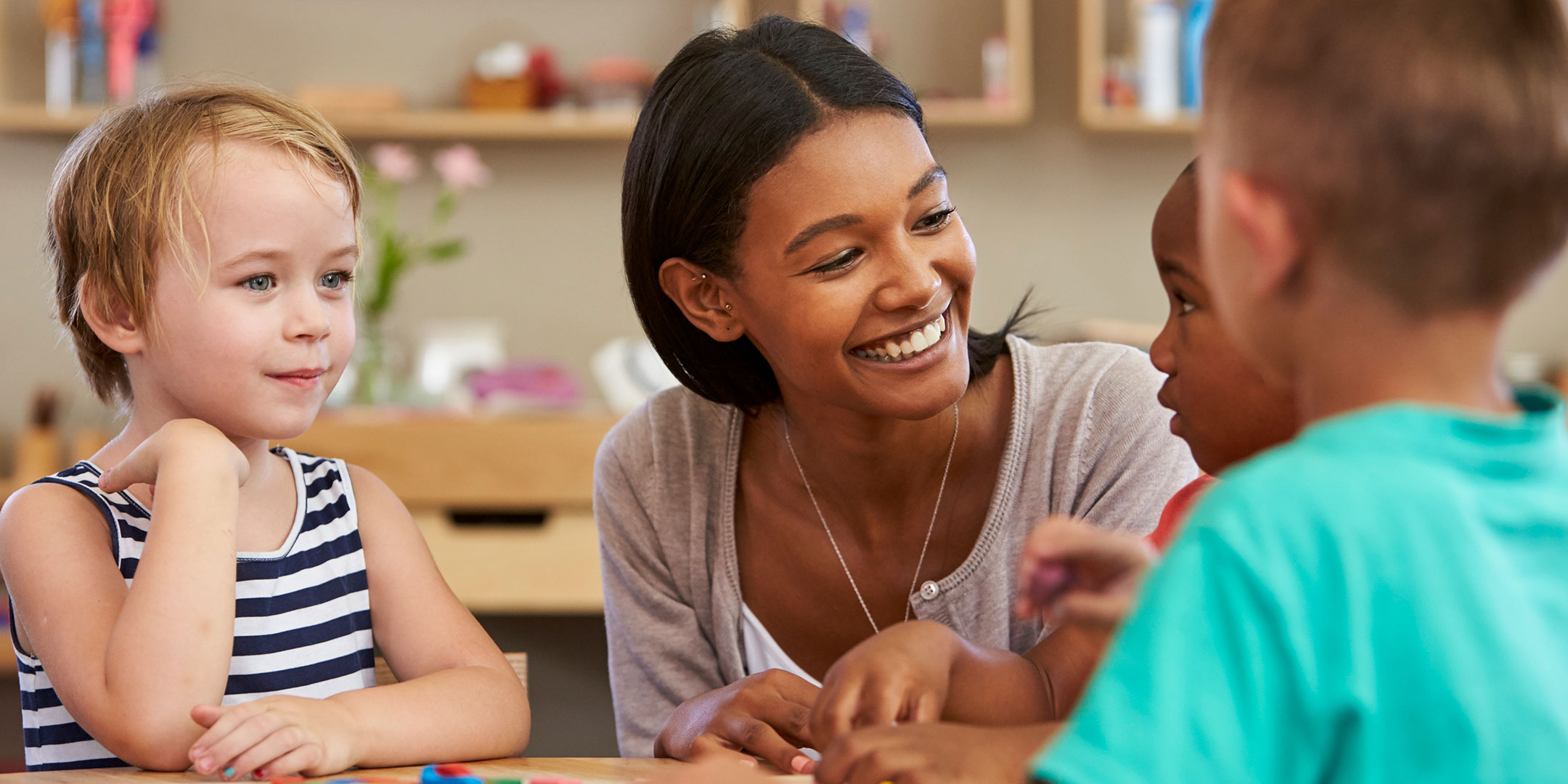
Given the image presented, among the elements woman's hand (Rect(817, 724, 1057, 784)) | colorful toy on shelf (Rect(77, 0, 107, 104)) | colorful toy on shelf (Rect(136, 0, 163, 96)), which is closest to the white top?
woman's hand (Rect(817, 724, 1057, 784))

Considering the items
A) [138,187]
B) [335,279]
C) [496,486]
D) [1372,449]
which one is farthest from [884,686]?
[496,486]

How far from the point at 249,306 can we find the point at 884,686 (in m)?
0.55

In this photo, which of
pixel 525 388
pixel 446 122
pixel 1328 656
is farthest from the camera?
pixel 446 122

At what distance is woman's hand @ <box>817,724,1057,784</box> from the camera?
63 centimetres

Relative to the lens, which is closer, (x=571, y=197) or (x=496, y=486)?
(x=496, y=486)

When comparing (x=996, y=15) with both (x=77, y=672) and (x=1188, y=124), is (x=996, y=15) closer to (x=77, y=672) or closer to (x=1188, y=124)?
(x=1188, y=124)

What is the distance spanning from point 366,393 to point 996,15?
5.53ft

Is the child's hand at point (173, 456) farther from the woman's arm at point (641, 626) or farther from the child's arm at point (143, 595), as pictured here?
the woman's arm at point (641, 626)

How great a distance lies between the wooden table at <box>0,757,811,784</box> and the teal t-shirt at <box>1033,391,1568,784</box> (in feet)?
1.09

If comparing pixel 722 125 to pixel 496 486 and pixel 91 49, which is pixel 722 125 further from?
pixel 91 49

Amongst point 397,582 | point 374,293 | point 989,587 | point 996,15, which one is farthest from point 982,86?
point 397,582

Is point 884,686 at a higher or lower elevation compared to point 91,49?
lower

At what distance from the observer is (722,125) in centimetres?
112

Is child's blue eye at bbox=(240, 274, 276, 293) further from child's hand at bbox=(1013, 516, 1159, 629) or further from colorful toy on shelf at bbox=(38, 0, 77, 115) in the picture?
colorful toy on shelf at bbox=(38, 0, 77, 115)
